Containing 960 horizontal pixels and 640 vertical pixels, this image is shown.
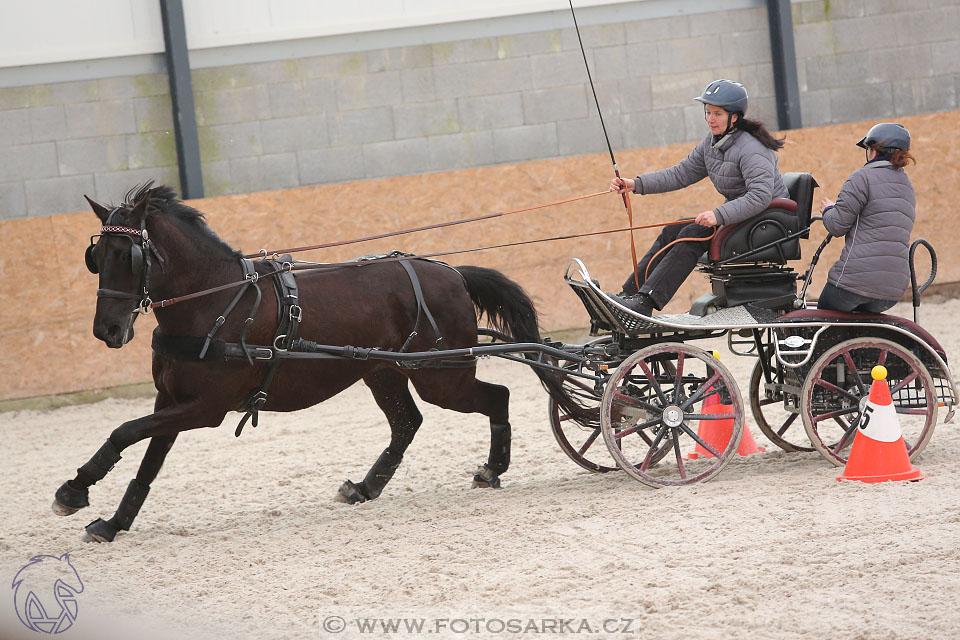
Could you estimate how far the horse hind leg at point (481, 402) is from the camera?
494cm

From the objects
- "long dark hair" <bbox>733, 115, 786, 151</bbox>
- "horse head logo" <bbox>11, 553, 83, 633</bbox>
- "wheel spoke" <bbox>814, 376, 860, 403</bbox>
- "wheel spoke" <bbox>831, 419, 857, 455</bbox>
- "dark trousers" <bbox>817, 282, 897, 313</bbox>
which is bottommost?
"horse head logo" <bbox>11, 553, 83, 633</bbox>

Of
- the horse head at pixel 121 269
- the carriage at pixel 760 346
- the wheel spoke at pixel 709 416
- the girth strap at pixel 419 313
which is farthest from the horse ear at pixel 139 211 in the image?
the wheel spoke at pixel 709 416

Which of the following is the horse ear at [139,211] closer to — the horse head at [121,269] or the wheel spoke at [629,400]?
the horse head at [121,269]

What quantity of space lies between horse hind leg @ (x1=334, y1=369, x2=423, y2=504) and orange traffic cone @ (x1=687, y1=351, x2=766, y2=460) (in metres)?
1.52

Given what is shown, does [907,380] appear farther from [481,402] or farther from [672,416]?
[481,402]

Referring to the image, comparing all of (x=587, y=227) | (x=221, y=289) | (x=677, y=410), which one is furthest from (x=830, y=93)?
(x=221, y=289)

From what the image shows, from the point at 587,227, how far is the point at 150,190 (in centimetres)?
544

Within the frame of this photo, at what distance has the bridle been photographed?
4.18 meters

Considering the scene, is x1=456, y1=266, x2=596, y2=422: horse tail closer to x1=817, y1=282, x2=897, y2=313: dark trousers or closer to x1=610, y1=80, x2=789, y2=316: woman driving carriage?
x1=610, y1=80, x2=789, y2=316: woman driving carriage

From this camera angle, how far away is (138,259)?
13.7 ft

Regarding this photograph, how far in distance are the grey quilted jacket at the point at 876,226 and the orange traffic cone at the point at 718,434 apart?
3.20 feet

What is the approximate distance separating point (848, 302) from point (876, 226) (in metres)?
0.36

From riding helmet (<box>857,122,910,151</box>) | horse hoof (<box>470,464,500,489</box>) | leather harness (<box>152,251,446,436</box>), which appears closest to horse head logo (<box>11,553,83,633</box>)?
leather harness (<box>152,251,446,436</box>)

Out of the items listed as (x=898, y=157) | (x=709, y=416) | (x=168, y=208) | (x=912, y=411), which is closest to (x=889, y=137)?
(x=898, y=157)
